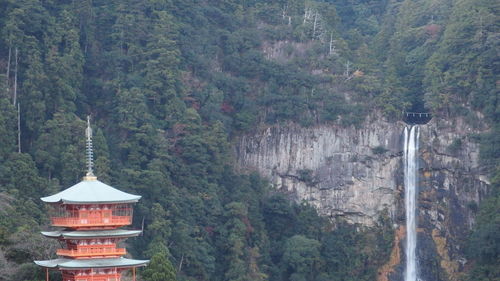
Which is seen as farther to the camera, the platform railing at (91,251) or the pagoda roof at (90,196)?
the platform railing at (91,251)

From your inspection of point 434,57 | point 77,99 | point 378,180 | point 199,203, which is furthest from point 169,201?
point 434,57

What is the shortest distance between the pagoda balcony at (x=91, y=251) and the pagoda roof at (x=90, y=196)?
152cm

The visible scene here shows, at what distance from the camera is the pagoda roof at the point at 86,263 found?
161 ft

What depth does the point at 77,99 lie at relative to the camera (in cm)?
7425

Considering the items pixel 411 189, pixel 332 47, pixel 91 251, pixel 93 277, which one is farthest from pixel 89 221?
pixel 332 47

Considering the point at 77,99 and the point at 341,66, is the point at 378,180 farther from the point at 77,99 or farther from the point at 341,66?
the point at 77,99

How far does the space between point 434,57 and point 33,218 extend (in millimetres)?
27667

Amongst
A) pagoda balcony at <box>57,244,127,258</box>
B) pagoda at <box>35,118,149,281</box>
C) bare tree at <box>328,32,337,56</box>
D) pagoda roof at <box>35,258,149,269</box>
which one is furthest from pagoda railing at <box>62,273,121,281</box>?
bare tree at <box>328,32,337,56</box>

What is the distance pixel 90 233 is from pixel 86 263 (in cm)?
101

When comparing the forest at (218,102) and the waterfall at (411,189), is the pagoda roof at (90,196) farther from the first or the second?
the waterfall at (411,189)

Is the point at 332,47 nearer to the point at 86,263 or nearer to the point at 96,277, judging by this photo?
the point at 96,277

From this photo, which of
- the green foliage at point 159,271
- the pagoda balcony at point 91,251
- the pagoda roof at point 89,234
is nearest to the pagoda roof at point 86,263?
the pagoda balcony at point 91,251

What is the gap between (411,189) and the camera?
79.0 metres

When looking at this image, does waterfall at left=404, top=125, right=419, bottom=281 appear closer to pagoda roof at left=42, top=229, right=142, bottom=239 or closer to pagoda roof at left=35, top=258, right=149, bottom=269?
pagoda roof at left=35, top=258, right=149, bottom=269
